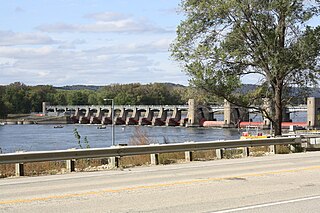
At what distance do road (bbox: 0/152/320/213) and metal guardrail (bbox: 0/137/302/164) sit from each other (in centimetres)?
74

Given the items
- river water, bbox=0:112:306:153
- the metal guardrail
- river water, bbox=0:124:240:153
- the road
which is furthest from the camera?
river water, bbox=0:124:240:153

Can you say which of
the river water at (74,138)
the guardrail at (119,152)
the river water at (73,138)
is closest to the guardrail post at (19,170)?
the guardrail at (119,152)

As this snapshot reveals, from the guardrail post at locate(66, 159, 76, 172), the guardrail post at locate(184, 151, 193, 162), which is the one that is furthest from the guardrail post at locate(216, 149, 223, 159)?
the guardrail post at locate(66, 159, 76, 172)

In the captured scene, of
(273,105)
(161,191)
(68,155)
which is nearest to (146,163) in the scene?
(68,155)

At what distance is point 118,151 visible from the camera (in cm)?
1872

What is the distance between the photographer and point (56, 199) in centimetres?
1161

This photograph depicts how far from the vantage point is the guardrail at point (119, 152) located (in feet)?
54.0

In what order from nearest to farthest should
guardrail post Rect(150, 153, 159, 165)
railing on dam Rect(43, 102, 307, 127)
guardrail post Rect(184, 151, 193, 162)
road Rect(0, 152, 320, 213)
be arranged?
road Rect(0, 152, 320, 213)
guardrail post Rect(150, 153, 159, 165)
guardrail post Rect(184, 151, 193, 162)
railing on dam Rect(43, 102, 307, 127)

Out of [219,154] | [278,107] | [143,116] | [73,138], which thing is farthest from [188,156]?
[143,116]

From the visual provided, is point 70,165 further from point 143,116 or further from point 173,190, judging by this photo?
point 143,116

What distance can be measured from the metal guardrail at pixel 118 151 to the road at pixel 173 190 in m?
0.74

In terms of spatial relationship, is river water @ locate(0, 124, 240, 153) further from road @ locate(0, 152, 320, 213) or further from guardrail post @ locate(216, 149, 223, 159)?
road @ locate(0, 152, 320, 213)

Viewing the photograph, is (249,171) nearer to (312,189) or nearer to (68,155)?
(312,189)

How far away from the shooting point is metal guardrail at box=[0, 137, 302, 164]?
53.9 ft
